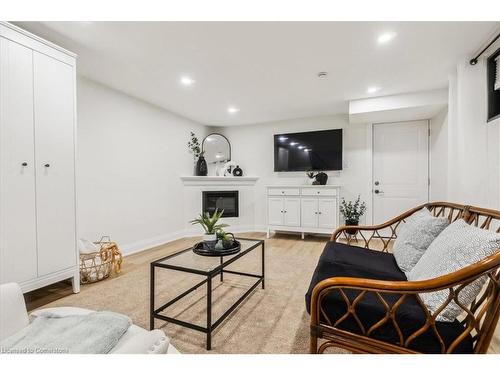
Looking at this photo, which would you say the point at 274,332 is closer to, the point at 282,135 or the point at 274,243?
the point at 274,243

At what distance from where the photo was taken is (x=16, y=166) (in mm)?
1762

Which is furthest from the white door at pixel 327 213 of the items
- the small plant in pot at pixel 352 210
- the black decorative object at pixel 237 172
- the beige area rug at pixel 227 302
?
the black decorative object at pixel 237 172

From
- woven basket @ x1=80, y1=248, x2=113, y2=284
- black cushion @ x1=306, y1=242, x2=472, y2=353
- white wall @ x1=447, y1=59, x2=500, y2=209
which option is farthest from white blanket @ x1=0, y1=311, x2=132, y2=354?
white wall @ x1=447, y1=59, x2=500, y2=209

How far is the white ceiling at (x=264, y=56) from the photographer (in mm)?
1915

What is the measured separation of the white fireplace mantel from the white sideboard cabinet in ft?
2.21

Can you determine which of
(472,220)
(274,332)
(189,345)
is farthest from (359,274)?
Result: (189,345)

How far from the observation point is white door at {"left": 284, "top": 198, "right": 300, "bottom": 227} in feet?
13.9

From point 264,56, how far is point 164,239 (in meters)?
3.18

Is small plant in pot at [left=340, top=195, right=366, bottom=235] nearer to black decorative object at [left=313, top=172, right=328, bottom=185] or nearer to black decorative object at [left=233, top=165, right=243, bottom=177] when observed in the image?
black decorative object at [left=313, top=172, right=328, bottom=185]

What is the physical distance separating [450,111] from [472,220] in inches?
67.1

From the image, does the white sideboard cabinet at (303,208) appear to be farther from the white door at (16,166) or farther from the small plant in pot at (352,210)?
the white door at (16,166)

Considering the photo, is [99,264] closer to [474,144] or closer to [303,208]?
[303,208]

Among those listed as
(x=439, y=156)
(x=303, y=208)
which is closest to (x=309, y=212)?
(x=303, y=208)

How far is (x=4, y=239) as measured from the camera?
5.52 feet
